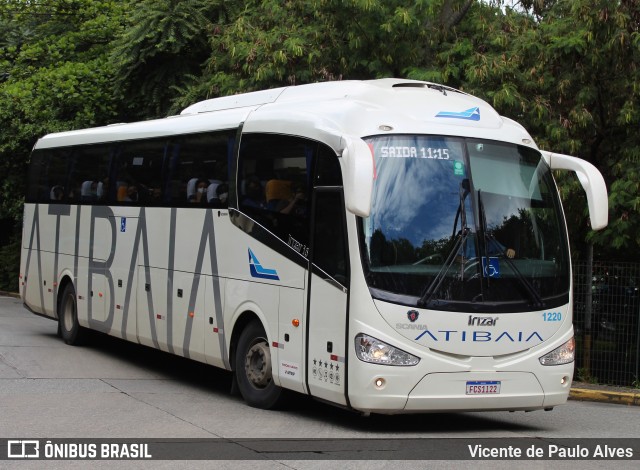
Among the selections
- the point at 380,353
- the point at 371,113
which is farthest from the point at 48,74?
the point at 380,353

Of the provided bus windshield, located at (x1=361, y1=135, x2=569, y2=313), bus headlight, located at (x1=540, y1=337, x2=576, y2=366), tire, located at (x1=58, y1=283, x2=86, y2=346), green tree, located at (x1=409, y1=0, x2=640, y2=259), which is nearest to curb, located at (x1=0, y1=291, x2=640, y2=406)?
green tree, located at (x1=409, y1=0, x2=640, y2=259)

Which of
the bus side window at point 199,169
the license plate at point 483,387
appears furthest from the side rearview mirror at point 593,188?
the bus side window at point 199,169

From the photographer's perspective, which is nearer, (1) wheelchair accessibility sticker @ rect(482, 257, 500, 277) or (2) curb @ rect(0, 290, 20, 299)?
(1) wheelchair accessibility sticker @ rect(482, 257, 500, 277)

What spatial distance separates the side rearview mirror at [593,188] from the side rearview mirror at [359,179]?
2794mm

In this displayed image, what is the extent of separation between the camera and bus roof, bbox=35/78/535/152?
10.4 meters

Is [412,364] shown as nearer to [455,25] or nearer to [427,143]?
[427,143]

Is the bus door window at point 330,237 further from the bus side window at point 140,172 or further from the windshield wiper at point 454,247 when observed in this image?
the bus side window at point 140,172

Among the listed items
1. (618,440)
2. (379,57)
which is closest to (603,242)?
(379,57)

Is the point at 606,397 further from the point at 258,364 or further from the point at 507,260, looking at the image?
the point at 258,364

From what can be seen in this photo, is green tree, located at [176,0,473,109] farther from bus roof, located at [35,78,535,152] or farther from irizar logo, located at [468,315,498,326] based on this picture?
irizar logo, located at [468,315,498,326]

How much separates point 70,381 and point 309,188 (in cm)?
478

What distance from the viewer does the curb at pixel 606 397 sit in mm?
14586

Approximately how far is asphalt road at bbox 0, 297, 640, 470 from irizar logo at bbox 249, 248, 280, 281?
1432 mm

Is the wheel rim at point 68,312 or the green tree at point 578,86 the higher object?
the green tree at point 578,86
